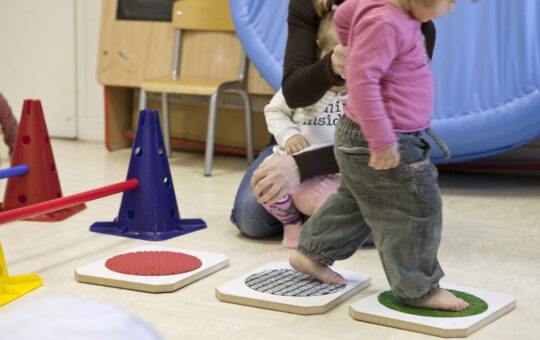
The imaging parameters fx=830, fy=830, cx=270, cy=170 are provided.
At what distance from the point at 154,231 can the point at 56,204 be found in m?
0.31

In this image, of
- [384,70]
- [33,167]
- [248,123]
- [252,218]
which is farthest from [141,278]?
[248,123]

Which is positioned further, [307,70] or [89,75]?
[89,75]

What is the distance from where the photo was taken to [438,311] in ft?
5.12

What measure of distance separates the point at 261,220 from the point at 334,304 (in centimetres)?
57

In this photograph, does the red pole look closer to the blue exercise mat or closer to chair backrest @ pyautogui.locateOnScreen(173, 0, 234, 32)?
the blue exercise mat

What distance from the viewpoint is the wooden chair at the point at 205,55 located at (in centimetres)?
334

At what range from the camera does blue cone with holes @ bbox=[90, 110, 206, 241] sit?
7.29 feet

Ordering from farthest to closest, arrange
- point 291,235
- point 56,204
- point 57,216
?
1. point 57,216
2. point 291,235
3. point 56,204

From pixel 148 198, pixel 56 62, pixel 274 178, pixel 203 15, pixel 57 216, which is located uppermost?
pixel 203 15

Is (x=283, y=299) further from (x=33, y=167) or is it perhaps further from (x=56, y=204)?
(x=33, y=167)

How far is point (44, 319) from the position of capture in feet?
1.69

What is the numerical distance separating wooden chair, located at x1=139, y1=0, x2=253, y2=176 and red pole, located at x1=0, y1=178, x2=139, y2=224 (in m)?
1.08

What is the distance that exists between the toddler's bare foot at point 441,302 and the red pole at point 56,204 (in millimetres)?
914

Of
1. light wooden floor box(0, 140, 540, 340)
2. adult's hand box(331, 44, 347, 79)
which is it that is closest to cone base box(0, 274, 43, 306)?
light wooden floor box(0, 140, 540, 340)
